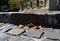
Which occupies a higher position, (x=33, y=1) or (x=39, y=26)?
(x=33, y=1)

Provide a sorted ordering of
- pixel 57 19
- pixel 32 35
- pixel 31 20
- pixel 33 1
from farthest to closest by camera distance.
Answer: pixel 33 1
pixel 31 20
pixel 57 19
pixel 32 35

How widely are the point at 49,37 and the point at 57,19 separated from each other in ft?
3.05

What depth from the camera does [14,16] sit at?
383 cm

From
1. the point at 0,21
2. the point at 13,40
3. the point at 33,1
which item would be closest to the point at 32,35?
the point at 13,40

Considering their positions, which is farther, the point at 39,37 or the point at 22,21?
the point at 22,21

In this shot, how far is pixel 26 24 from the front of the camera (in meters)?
3.71

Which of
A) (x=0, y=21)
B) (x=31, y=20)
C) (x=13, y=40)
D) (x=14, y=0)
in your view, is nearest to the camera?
(x=13, y=40)

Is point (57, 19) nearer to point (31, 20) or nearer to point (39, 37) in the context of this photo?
point (31, 20)

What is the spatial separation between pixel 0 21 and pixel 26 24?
0.79m

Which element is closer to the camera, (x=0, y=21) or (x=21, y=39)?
(x=21, y=39)

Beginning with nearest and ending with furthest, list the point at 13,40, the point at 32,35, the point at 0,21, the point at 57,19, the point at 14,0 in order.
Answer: the point at 13,40
the point at 32,35
the point at 57,19
the point at 0,21
the point at 14,0

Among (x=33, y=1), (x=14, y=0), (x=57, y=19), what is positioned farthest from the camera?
(x=14, y=0)

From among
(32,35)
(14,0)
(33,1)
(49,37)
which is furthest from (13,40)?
(14,0)

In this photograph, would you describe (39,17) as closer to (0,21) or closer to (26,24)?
(26,24)
